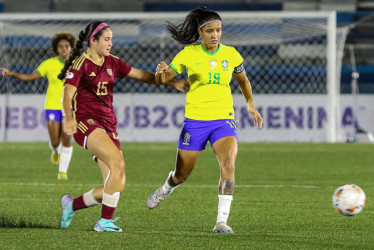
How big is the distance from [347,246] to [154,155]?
1292cm

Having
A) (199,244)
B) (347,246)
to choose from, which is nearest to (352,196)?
(347,246)

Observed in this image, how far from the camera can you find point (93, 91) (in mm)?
7840

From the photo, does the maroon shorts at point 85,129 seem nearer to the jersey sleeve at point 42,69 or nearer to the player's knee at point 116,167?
the player's knee at point 116,167

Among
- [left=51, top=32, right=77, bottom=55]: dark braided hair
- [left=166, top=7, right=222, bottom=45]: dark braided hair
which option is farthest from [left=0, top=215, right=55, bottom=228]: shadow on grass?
[left=51, top=32, right=77, bottom=55]: dark braided hair

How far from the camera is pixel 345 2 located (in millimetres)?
33562

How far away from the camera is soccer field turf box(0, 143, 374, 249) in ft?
23.2

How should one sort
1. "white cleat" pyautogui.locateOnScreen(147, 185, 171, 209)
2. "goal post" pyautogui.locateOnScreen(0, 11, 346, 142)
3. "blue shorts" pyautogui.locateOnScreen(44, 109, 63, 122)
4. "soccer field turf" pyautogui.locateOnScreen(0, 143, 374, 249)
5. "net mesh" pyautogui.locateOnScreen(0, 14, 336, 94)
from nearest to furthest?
"soccer field turf" pyautogui.locateOnScreen(0, 143, 374, 249) < "white cleat" pyautogui.locateOnScreen(147, 185, 171, 209) < "blue shorts" pyautogui.locateOnScreen(44, 109, 63, 122) < "goal post" pyautogui.locateOnScreen(0, 11, 346, 142) < "net mesh" pyautogui.locateOnScreen(0, 14, 336, 94)

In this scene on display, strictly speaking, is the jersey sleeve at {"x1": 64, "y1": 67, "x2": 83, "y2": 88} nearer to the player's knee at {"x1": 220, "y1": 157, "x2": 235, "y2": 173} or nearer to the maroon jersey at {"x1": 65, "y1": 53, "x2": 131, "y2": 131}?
the maroon jersey at {"x1": 65, "y1": 53, "x2": 131, "y2": 131}

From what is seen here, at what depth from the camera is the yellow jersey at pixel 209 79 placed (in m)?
8.30

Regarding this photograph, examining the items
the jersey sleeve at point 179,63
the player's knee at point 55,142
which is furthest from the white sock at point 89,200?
the player's knee at point 55,142

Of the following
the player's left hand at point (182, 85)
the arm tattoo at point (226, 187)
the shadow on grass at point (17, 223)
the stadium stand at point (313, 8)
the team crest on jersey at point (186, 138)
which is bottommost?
the shadow on grass at point (17, 223)

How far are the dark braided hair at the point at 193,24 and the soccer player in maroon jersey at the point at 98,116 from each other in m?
0.93

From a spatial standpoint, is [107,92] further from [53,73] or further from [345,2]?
[345,2]

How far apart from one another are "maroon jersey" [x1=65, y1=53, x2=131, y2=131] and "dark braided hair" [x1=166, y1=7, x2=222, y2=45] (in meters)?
1.05
